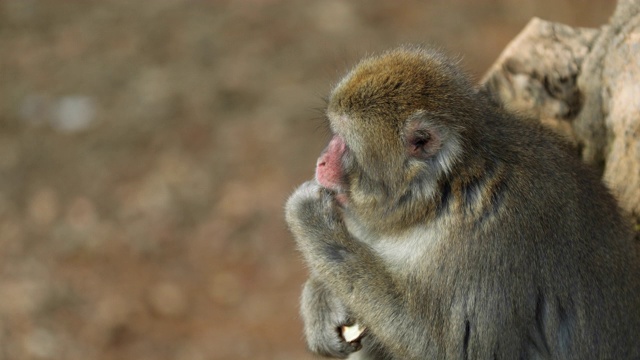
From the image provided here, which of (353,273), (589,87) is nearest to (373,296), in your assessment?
(353,273)

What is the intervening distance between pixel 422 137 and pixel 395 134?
0.38 ft

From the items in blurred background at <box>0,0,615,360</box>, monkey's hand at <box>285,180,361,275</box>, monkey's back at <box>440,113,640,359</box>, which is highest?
blurred background at <box>0,0,615,360</box>

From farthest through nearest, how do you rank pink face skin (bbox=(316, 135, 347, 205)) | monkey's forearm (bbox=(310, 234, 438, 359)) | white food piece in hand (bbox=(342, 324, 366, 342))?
1. white food piece in hand (bbox=(342, 324, 366, 342))
2. pink face skin (bbox=(316, 135, 347, 205))
3. monkey's forearm (bbox=(310, 234, 438, 359))

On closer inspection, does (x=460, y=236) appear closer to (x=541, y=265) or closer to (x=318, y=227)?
(x=541, y=265)

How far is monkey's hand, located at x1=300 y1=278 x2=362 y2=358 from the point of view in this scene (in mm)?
4703

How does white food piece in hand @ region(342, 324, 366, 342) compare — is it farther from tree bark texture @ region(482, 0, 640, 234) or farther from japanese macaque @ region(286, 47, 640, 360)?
tree bark texture @ region(482, 0, 640, 234)

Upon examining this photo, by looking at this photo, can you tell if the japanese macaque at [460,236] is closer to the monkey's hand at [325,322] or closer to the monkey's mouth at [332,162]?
the monkey's mouth at [332,162]

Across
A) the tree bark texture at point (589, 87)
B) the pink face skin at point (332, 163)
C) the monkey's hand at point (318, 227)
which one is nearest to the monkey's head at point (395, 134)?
the pink face skin at point (332, 163)

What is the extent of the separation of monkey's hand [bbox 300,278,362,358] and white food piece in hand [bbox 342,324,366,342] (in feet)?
0.05

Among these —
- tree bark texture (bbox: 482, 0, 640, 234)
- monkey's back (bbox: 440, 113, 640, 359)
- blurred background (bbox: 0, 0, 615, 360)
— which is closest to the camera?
monkey's back (bbox: 440, 113, 640, 359)

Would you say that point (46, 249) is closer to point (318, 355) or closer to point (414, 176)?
point (318, 355)

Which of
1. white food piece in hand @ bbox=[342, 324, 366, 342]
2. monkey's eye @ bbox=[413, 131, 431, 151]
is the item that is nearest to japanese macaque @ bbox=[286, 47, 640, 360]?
monkey's eye @ bbox=[413, 131, 431, 151]

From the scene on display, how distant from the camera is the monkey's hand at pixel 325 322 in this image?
4.70 meters

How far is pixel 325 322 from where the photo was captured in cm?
478
